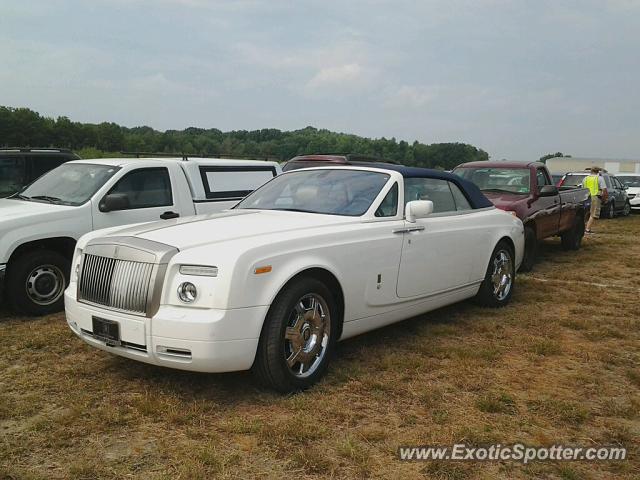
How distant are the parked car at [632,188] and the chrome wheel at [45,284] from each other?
22.2 meters

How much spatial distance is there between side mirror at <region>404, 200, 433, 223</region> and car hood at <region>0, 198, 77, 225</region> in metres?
3.67

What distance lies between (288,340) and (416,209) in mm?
1681

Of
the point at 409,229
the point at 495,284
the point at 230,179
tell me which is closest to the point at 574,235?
the point at 495,284

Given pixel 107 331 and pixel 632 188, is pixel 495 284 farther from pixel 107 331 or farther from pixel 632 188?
pixel 632 188

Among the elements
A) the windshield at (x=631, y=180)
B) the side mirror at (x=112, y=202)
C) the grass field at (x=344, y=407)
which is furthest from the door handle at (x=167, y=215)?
the windshield at (x=631, y=180)

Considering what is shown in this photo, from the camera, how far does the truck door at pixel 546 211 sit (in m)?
9.27

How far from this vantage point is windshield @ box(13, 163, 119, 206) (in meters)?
6.57

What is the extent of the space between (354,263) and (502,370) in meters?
1.45

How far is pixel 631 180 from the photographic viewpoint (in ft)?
83.5

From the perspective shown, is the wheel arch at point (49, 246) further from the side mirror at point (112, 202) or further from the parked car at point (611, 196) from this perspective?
the parked car at point (611, 196)

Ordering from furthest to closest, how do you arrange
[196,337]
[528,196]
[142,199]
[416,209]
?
[528,196] < [142,199] < [416,209] < [196,337]

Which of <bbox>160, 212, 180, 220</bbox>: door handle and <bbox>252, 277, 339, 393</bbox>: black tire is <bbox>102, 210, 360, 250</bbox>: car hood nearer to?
<bbox>252, 277, 339, 393</bbox>: black tire

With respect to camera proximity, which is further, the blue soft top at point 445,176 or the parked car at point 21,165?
the parked car at point 21,165

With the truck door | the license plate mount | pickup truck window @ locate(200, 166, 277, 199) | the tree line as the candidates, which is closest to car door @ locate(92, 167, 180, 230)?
pickup truck window @ locate(200, 166, 277, 199)
